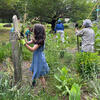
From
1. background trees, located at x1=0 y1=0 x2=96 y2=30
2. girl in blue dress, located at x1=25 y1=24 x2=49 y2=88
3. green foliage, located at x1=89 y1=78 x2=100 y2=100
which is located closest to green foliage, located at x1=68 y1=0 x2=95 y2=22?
background trees, located at x1=0 y1=0 x2=96 y2=30

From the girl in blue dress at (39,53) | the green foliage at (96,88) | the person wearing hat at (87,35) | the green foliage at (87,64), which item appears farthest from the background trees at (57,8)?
the green foliage at (96,88)

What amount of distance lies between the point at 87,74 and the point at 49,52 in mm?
1134

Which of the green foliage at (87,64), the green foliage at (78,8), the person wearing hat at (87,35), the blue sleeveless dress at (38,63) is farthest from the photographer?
the green foliage at (78,8)

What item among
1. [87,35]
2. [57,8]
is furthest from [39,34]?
[57,8]

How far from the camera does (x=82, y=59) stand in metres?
3.25

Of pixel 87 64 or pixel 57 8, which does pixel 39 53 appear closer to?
pixel 87 64

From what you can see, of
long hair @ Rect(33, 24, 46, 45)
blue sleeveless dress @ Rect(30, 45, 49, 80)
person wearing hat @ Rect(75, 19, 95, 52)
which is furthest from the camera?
person wearing hat @ Rect(75, 19, 95, 52)

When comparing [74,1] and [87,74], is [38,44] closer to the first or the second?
[87,74]

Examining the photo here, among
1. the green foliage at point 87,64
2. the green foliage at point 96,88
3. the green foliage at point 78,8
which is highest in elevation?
the green foliage at point 78,8

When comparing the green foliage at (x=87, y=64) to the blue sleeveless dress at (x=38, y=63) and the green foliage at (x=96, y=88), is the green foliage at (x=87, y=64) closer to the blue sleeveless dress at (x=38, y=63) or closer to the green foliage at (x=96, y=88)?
the green foliage at (x=96, y=88)

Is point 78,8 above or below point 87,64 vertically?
above

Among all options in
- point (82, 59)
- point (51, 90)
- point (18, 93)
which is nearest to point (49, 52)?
point (82, 59)

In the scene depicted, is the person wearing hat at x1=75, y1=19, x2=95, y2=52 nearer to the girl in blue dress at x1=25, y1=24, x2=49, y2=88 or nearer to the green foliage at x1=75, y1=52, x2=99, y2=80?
the green foliage at x1=75, y1=52, x2=99, y2=80

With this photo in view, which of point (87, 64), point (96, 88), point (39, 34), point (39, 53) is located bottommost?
point (96, 88)
